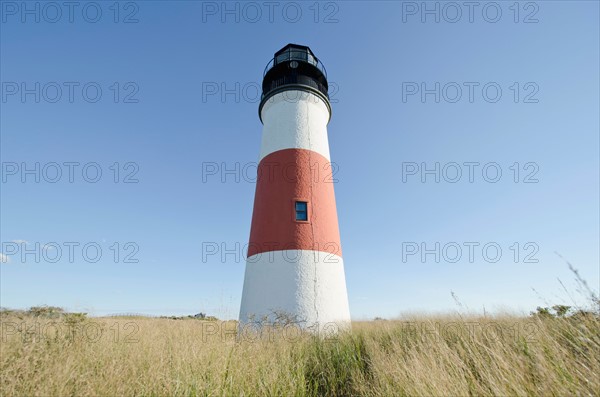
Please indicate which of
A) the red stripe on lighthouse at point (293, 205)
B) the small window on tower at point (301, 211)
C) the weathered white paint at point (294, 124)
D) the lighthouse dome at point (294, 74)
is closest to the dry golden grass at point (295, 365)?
the red stripe on lighthouse at point (293, 205)

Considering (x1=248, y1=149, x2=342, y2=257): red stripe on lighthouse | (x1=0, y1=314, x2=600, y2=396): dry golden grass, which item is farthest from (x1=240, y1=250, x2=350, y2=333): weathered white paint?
(x1=0, y1=314, x2=600, y2=396): dry golden grass

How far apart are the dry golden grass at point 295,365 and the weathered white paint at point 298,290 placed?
2403 millimetres

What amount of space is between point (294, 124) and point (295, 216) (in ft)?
12.5

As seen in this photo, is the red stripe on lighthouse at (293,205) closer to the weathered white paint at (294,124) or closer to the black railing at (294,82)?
the weathered white paint at (294,124)

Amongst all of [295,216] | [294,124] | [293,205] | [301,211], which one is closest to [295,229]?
[295,216]

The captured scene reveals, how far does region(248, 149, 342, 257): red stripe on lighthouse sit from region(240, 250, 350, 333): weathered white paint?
37 cm

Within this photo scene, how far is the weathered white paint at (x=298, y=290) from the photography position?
8.32 meters

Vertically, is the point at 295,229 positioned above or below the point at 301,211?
below

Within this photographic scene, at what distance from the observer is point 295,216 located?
9.34m

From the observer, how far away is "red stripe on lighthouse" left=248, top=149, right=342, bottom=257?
9.17 m

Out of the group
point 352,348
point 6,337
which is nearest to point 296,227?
point 352,348

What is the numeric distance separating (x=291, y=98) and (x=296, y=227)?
5.46 m

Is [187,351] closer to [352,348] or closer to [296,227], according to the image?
[352,348]

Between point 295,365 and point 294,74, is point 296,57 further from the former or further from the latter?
point 295,365
